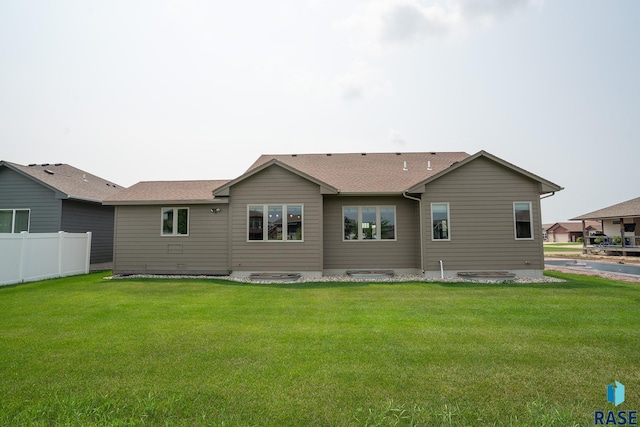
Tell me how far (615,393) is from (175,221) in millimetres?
13690

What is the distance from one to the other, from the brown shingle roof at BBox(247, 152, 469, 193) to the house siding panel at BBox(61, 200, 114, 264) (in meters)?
8.39

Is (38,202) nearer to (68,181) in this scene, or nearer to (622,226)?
(68,181)

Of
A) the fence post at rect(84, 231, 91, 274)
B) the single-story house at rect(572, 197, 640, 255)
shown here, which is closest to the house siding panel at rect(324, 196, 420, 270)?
the fence post at rect(84, 231, 91, 274)

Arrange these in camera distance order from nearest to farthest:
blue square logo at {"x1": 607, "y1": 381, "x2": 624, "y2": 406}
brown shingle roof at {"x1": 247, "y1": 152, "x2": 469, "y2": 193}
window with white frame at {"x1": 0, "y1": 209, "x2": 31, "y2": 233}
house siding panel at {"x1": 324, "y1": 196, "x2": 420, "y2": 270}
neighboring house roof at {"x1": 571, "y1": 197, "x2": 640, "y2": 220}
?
blue square logo at {"x1": 607, "y1": 381, "x2": 624, "y2": 406} → house siding panel at {"x1": 324, "y1": 196, "x2": 420, "y2": 270} → brown shingle roof at {"x1": 247, "y1": 152, "x2": 469, "y2": 193} → window with white frame at {"x1": 0, "y1": 209, "x2": 31, "y2": 233} → neighboring house roof at {"x1": 571, "y1": 197, "x2": 640, "y2": 220}

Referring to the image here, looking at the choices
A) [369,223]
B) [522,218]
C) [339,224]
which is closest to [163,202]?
[339,224]

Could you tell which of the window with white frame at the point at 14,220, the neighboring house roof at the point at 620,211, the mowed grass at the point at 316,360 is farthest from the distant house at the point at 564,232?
the window with white frame at the point at 14,220

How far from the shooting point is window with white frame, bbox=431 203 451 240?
41.4 ft

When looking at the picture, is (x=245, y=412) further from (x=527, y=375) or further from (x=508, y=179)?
(x=508, y=179)

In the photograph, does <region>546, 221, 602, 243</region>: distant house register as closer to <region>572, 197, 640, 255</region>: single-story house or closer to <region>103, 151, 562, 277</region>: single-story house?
<region>572, 197, 640, 255</region>: single-story house

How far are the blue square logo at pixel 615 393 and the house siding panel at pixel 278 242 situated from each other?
9.47 meters

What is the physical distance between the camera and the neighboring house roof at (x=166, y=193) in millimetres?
13320

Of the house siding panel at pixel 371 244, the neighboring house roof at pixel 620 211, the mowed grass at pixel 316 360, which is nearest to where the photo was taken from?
the mowed grass at pixel 316 360

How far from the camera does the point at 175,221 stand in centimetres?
1356

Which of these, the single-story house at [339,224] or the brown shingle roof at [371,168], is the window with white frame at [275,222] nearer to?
the single-story house at [339,224]
